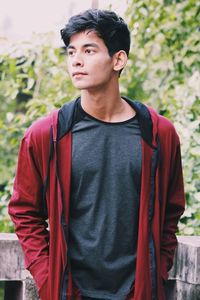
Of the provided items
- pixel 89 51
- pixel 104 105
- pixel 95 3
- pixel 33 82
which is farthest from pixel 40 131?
pixel 33 82

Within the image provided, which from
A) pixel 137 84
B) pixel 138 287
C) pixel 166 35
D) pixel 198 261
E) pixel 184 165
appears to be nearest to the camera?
pixel 138 287

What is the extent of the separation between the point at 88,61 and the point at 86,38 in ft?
0.33

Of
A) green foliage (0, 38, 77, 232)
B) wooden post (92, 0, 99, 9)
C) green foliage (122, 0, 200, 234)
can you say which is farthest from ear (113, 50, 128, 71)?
green foliage (0, 38, 77, 232)

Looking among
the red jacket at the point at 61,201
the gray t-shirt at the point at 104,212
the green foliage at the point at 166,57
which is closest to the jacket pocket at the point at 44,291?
the red jacket at the point at 61,201

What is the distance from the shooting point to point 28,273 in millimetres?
4086

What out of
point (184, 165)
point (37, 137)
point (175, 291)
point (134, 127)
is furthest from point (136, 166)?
point (184, 165)

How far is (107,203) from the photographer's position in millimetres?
3723

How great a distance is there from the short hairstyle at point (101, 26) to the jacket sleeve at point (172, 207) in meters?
0.50

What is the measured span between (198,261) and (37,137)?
96cm

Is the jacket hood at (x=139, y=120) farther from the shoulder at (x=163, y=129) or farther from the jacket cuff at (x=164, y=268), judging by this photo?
the jacket cuff at (x=164, y=268)

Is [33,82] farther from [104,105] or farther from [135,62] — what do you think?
[104,105]

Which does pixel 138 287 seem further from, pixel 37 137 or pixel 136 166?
pixel 37 137

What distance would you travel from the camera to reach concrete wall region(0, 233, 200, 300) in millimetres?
4066

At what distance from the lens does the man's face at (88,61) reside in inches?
148
